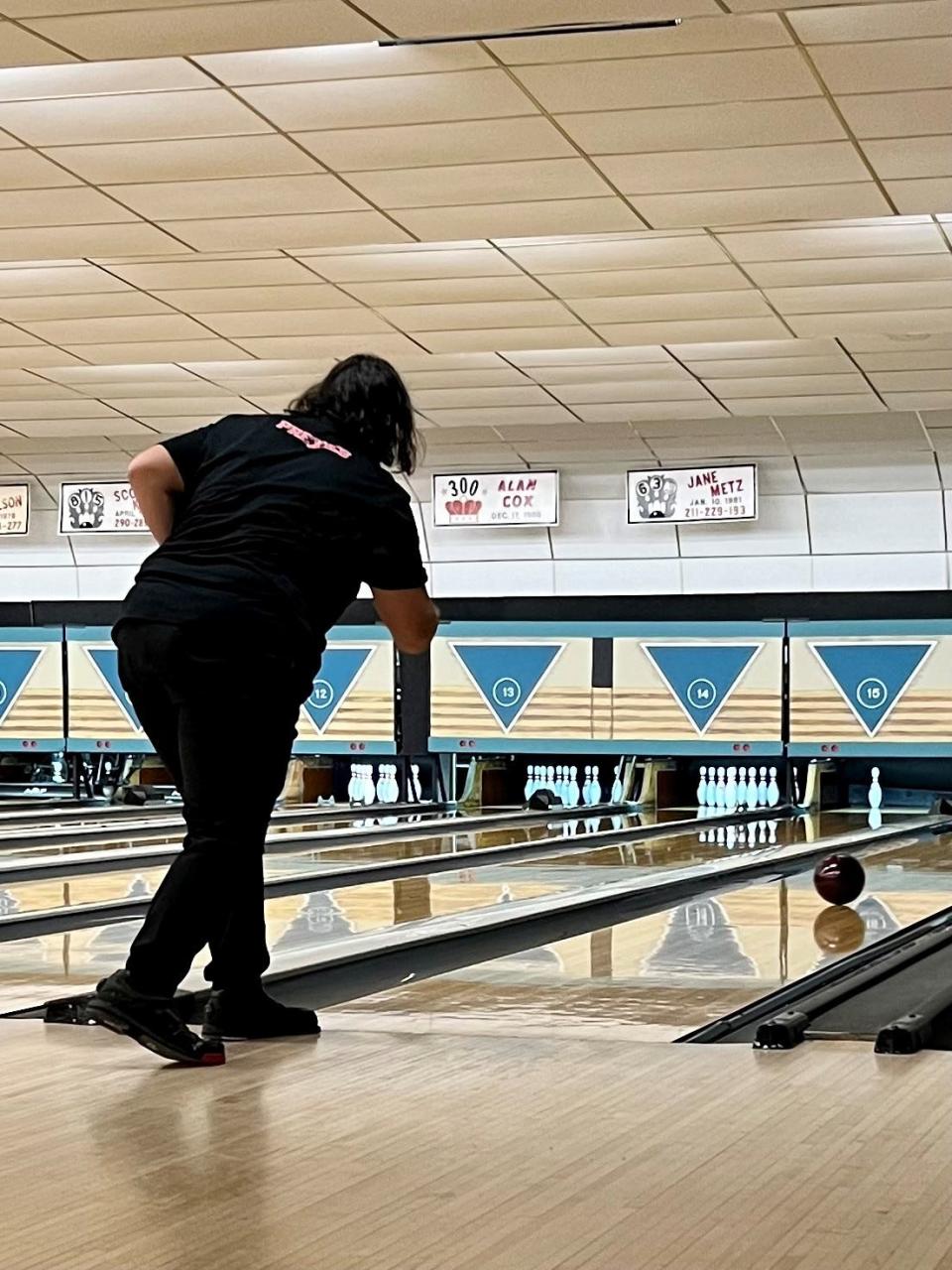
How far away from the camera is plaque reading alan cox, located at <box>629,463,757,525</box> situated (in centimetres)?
1393

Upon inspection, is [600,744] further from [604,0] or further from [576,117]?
[604,0]

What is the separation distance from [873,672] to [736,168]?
775 cm

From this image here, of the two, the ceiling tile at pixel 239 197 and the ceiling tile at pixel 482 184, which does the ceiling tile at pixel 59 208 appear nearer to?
the ceiling tile at pixel 239 197

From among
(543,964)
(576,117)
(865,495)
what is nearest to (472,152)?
(576,117)

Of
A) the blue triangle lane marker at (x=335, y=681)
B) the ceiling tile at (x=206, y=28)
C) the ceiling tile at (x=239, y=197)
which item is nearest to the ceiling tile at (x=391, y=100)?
the ceiling tile at (x=206, y=28)

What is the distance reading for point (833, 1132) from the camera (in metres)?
2.64

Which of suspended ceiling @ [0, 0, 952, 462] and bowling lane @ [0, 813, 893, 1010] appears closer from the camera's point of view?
bowling lane @ [0, 813, 893, 1010]

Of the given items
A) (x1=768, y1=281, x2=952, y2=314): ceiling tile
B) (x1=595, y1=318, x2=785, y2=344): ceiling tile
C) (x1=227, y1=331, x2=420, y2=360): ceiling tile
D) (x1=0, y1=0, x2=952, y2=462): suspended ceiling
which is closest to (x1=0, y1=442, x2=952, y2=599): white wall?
(x1=0, y1=0, x2=952, y2=462): suspended ceiling

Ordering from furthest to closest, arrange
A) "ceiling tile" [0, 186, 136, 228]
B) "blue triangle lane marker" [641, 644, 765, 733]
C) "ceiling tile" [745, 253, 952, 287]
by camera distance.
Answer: "blue triangle lane marker" [641, 644, 765, 733] < "ceiling tile" [745, 253, 952, 287] < "ceiling tile" [0, 186, 136, 228]

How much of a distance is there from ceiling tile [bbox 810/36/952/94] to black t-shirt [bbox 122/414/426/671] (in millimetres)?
2922

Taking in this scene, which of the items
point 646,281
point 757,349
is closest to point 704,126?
point 646,281

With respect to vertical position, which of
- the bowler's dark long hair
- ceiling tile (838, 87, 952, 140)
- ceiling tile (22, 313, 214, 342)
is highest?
ceiling tile (22, 313, 214, 342)

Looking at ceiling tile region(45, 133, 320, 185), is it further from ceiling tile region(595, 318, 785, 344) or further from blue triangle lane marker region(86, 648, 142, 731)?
blue triangle lane marker region(86, 648, 142, 731)

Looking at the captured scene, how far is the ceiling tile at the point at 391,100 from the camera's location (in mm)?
6004
